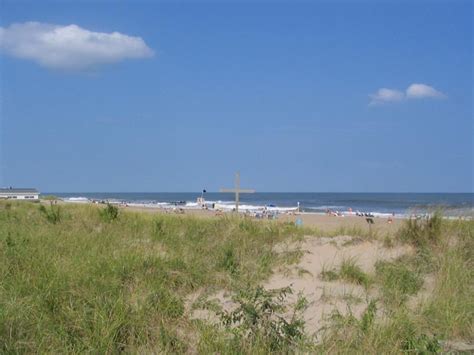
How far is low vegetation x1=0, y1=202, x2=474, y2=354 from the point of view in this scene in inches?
170

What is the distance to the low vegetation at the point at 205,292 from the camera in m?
4.32

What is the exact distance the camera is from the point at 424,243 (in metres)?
8.41

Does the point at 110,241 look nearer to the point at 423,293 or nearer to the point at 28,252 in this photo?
the point at 28,252

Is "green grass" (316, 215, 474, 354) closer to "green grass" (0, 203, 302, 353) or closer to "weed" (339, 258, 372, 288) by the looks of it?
"weed" (339, 258, 372, 288)

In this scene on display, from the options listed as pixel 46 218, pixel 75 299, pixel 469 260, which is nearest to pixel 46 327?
pixel 75 299

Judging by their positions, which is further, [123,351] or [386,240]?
[386,240]

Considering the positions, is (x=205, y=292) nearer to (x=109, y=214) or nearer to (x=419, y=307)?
(x=419, y=307)

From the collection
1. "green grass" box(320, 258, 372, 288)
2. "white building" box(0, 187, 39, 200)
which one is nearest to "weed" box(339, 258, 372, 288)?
"green grass" box(320, 258, 372, 288)

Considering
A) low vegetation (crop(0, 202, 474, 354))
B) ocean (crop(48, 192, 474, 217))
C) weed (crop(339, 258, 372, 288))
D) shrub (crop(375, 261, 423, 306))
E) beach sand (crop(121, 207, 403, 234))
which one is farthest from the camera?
ocean (crop(48, 192, 474, 217))

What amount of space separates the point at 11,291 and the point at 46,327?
3.14 ft

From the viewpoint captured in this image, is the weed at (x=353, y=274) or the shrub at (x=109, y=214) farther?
the shrub at (x=109, y=214)

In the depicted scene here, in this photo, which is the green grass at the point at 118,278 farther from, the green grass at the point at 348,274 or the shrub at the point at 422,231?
the shrub at the point at 422,231

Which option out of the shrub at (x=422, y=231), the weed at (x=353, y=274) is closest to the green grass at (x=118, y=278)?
the weed at (x=353, y=274)

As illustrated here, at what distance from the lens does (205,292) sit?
6.31 metres
